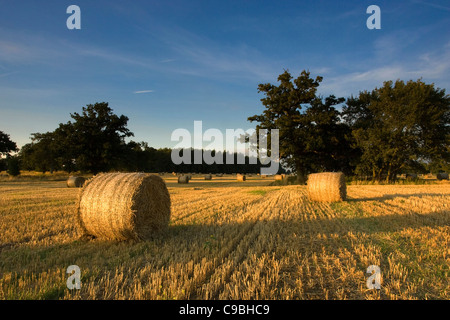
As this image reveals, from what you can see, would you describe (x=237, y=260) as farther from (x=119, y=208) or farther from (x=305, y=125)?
(x=305, y=125)

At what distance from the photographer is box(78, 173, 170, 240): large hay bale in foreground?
6004mm

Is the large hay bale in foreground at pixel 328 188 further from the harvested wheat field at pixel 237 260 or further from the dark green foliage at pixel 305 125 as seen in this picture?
the dark green foliage at pixel 305 125

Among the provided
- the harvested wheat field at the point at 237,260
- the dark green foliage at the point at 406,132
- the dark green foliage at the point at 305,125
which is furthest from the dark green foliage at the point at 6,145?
the dark green foliage at the point at 406,132

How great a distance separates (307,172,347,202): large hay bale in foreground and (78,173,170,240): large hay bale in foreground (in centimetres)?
852

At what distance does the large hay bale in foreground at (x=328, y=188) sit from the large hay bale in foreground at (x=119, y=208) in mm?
8516

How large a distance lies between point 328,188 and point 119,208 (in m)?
9.73

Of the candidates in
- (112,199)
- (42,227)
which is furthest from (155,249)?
(42,227)

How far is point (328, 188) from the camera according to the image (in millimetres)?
12680

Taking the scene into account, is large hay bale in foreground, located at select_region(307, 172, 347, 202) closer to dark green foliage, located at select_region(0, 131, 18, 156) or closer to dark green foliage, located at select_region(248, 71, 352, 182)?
dark green foliage, located at select_region(248, 71, 352, 182)

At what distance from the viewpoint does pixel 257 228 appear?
23.1ft

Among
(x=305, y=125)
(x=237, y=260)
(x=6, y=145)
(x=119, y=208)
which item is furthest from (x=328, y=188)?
(x=6, y=145)

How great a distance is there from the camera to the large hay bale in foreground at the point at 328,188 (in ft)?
41.4
